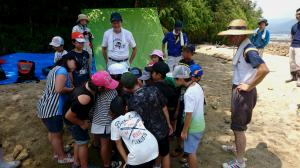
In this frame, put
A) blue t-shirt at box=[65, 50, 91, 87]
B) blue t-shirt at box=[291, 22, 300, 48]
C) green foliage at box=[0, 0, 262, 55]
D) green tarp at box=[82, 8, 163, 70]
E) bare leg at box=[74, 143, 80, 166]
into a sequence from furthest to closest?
1. green foliage at box=[0, 0, 262, 55]
2. green tarp at box=[82, 8, 163, 70]
3. blue t-shirt at box=[291, 22, 300, 48]
4. blue t-shirt at box=[65, 50, 91, 87]
5. bare leg at box=[74, 143, 80, 166]

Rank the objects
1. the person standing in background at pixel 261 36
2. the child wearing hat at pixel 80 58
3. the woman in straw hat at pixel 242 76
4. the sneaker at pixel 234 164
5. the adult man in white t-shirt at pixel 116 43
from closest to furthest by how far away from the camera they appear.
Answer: the woman in straw hat at pixel 242 76 → the sneaker at pixel 234 164 → the child wearing hat at pixel 80 58 → the adult man in white t-shirt at pixel 116 43 → the person standing in background at pixel 261 36

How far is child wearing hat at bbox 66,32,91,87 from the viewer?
4.86 m

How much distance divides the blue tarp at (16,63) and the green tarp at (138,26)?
63.0 inches

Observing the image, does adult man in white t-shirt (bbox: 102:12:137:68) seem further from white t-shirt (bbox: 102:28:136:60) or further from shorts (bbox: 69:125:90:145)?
shorts (bbox: 69:125:90:145)

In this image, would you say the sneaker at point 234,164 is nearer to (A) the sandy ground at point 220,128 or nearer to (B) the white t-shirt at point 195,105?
(A) the sandy ground at point 220,128

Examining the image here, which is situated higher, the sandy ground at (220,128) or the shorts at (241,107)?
the shorts at (241,107)

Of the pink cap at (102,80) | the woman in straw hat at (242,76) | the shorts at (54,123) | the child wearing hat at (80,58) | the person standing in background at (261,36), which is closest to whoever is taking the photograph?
the pink cap at (102,80)

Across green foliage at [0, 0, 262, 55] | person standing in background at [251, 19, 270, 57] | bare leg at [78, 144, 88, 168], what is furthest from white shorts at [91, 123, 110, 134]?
green foliage at [0, 0, 262, 55]

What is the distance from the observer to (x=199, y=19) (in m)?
18.0

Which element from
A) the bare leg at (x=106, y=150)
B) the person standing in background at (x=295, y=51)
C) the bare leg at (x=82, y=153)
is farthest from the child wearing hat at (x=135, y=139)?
the person standing in background at (x=295, y=51)

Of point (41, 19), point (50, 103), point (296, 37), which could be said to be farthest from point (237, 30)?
point (41, 19)

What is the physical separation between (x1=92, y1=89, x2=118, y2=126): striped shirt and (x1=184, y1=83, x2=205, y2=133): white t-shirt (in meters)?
0.94

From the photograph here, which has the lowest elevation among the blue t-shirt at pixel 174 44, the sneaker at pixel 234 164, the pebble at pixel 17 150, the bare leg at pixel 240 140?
the pebble at pixel 17 150

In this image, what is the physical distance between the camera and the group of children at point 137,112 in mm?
3348
